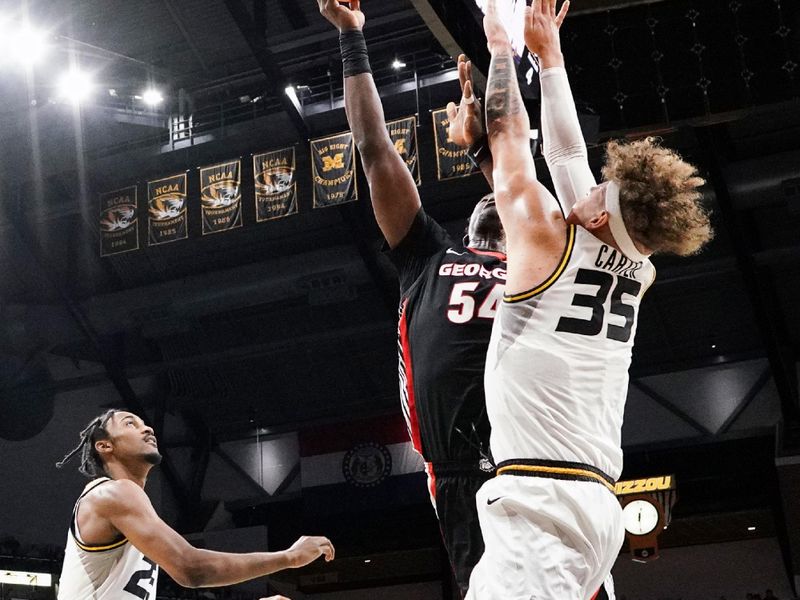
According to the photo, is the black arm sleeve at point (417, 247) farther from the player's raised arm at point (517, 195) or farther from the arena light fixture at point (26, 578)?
the arena light fixture at point (26, 578)

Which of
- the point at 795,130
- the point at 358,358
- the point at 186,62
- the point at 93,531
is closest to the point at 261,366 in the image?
the point at 358,358

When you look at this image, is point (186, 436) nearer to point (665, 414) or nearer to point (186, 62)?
point (186, 62)

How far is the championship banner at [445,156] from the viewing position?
13.9m

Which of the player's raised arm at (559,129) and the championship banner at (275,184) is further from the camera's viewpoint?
the championship banner at (275,184)

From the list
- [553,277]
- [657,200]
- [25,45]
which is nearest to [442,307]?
[553,277]

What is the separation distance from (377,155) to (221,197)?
41.8ft

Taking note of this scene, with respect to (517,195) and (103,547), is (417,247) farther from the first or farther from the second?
(103,547)

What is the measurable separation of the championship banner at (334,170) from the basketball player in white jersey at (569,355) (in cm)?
1221

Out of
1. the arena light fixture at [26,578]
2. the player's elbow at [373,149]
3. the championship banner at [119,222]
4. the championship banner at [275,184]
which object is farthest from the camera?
the championship banner at [119,222]

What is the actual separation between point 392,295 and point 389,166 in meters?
13.7

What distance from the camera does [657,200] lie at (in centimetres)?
244

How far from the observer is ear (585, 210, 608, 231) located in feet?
7.97

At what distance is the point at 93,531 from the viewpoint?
397 centimetres

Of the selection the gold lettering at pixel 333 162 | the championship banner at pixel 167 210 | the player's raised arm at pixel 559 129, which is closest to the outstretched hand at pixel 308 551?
the player's raised arm at pixel 559 129
